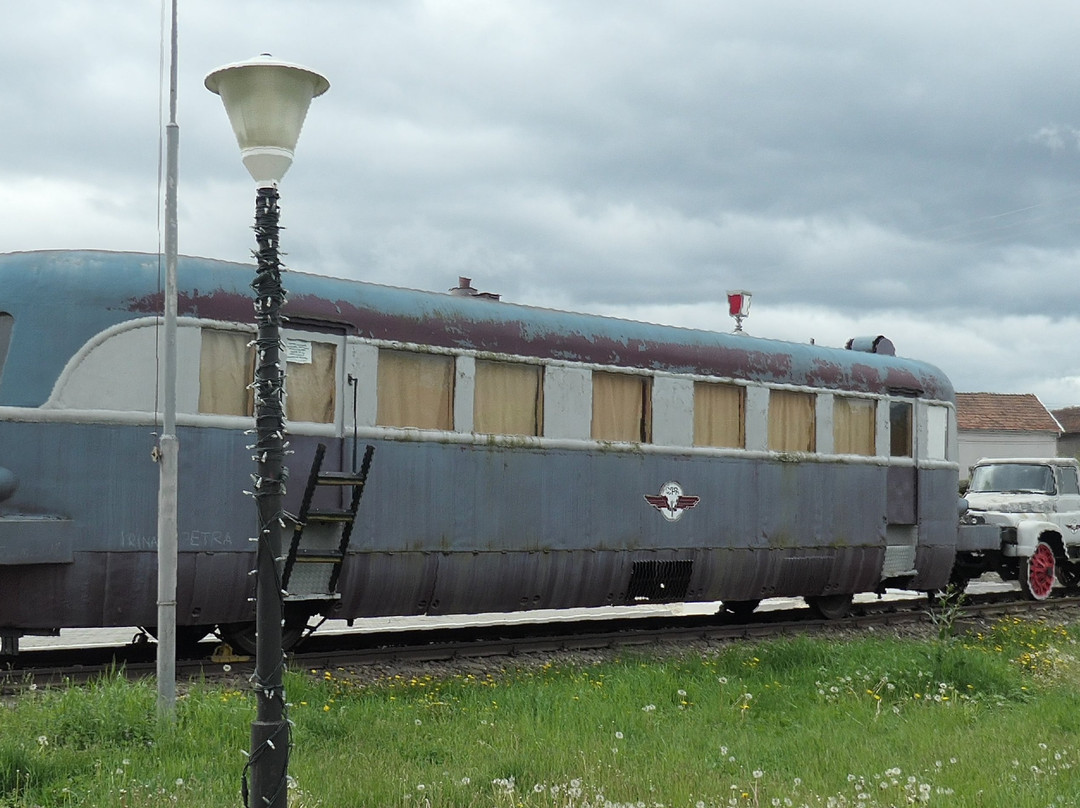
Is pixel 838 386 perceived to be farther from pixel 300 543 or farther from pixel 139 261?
pixel 139 261

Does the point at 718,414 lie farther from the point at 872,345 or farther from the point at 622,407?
the point at 872,345

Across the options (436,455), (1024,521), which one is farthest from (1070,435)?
(436,455)

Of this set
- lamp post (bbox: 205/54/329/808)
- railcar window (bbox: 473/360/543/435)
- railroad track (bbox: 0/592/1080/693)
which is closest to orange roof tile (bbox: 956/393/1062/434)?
railroad track (bbox: 0/592/1080/693)

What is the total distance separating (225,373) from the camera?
8.89 metres

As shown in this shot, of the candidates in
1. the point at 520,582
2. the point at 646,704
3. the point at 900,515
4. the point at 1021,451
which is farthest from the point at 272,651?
the point at 1021,451

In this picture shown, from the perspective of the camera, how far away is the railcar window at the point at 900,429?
14.1 metres

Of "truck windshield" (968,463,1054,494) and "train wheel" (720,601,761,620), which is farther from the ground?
"truck windshield" (968,463,1054,494)

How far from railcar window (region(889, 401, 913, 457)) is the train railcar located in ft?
0.15

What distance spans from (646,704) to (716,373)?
467 cm

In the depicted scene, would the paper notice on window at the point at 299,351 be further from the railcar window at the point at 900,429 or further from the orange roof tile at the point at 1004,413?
the orange roof tile at the point at 1004,413

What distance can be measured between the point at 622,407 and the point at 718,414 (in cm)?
130

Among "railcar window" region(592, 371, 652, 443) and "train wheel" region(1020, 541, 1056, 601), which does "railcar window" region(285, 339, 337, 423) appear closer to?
"railcar window" region(592, 371, 652, 443)

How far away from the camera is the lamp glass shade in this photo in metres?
4.69

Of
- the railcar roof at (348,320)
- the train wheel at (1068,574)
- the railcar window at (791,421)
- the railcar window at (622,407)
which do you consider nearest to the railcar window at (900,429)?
the railcar roof at (348,320)
